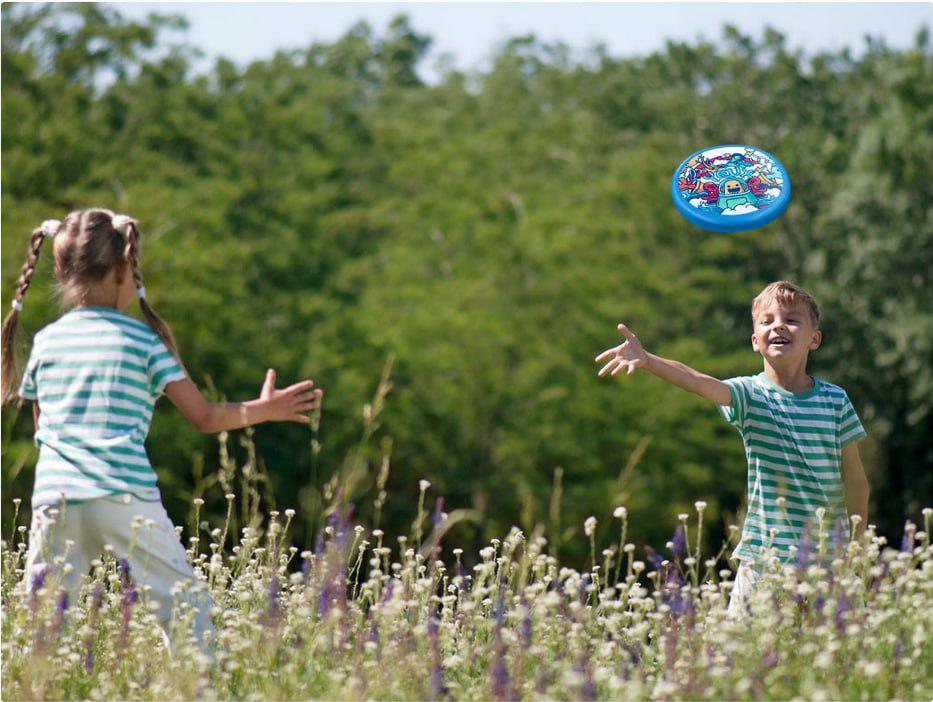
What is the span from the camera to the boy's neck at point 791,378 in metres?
5.05

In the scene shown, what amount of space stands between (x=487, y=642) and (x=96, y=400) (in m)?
1.55

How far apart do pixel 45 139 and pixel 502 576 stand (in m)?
23.3

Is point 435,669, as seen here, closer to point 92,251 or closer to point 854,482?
point 92,251

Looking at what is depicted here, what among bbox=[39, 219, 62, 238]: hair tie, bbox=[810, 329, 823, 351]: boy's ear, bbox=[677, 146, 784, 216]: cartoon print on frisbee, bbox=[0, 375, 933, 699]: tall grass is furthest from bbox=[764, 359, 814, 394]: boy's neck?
bbox=[39, 219, 62, 238]: hair tie

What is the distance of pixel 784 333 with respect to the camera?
5.00m

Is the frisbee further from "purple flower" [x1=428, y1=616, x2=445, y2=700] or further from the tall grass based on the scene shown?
"purple flower" [x1=428, y1=616, x2=445, y2=700]

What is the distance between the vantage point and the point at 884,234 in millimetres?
27875

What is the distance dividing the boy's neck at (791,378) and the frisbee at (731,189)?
3.01 ft

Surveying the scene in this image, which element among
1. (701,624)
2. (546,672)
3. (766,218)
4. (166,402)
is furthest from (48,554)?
(166,402)

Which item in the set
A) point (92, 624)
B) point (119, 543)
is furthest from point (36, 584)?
point (92, 624)

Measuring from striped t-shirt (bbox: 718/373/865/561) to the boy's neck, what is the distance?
6 cm

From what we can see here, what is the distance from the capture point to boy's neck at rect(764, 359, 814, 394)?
5.05m

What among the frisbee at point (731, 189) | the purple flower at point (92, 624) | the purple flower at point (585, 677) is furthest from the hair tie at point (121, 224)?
the frisbee at point (731, 189)

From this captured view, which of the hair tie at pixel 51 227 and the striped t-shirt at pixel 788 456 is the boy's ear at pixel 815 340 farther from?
the hair tie at pixel 51 227
